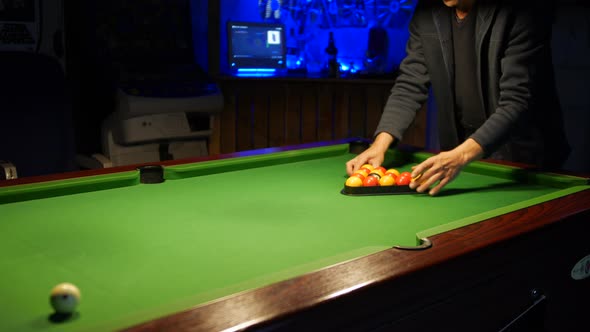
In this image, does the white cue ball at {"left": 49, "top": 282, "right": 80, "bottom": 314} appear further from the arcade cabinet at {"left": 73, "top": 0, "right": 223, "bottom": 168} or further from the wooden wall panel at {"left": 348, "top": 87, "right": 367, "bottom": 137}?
the wooden wall panel at {"left": 348, "top": 87, "right": 367, "bottom": 137}

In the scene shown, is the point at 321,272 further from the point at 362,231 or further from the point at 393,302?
the point at 362,231

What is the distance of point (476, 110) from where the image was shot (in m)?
2.45

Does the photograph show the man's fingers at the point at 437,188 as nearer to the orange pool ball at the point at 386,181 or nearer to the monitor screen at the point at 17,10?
the orange pool ball at the point at 386,181

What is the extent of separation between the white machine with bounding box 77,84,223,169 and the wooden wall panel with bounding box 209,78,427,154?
194 millimetres

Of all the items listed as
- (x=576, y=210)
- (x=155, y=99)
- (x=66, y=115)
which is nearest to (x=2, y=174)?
(x=66, y=115)

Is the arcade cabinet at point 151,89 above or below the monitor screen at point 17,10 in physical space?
below

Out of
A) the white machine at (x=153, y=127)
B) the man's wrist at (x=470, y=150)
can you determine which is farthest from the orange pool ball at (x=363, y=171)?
the white machine at (x=153, y=127)

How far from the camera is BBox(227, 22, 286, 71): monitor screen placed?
4.26 metres

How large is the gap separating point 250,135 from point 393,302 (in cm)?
341

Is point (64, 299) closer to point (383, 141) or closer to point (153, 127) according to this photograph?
point (383, 141)

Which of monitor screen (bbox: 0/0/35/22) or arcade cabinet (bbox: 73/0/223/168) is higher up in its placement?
monitor screen (bbox: 0/0/35/22)

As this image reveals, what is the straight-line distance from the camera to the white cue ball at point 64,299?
83cm

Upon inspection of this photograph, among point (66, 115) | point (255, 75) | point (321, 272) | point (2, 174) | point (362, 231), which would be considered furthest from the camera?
point (255, 75)

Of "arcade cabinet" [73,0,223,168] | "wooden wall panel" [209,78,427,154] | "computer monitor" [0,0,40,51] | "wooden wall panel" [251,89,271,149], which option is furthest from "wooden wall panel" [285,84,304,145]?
"computer monitor" [0,0,40,51]
